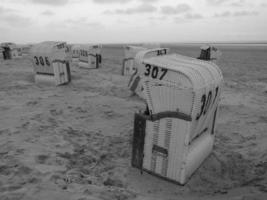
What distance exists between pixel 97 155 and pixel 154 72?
1845 millimetres

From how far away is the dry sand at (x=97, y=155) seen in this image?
3.34 m

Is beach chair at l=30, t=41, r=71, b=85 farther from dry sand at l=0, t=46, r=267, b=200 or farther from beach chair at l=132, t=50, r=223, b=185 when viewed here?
beach chair at l=132, t=50, r=223, b=185

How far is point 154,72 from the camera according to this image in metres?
3.61

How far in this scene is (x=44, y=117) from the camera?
20.6 ft

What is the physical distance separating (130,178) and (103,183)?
0.46 meters

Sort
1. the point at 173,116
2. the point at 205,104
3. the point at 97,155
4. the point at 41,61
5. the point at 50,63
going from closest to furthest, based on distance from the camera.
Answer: the point at 173,116, the point at 205,104, the point at 97,155, the point at 50,63, the point at 41,61

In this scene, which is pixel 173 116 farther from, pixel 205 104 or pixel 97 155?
pixel 97 155

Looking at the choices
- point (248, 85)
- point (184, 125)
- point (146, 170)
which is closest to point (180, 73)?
point (184, 125)

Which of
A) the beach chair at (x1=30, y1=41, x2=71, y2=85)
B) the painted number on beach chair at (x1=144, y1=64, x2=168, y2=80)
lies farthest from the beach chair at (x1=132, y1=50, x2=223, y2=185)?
the beach chair at (x1=30, y1=41, x2=71, y2=85)

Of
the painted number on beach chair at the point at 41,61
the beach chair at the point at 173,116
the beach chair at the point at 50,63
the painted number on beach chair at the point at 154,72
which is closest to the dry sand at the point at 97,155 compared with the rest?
the beach chair at the point at 173,116

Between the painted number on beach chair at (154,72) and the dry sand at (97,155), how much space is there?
142 cm

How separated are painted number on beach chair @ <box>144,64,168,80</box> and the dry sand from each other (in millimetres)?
1421

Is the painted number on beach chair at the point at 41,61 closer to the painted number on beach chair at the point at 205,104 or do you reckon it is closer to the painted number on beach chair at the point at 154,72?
the painted number on beach chair at the point at 154,72

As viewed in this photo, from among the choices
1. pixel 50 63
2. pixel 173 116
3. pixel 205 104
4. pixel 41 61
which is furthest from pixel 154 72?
pixel 41 61
